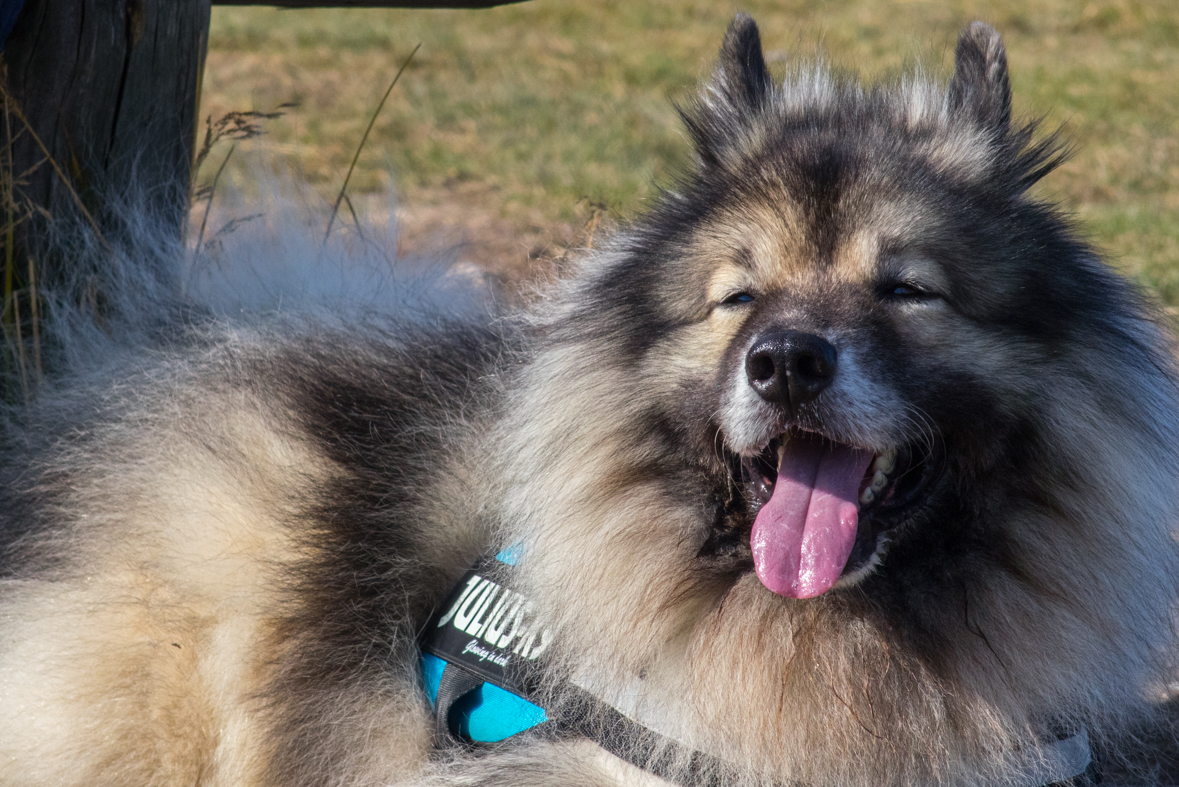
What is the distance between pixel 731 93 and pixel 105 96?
6.63 feet

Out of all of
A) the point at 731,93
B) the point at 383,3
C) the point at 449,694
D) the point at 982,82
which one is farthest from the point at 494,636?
the point at 383,3

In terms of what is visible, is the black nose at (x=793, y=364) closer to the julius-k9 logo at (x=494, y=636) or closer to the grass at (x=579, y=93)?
the julius-k9 logo at (x=494, y=636)

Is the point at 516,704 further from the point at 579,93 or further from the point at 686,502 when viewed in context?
the point at 579,93

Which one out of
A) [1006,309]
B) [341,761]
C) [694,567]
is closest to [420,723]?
[341,761]

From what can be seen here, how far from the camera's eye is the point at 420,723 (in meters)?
2.53

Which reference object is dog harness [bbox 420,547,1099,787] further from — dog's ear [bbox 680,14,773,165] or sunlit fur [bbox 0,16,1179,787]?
dog's ear [bbox 680,14,773,165]

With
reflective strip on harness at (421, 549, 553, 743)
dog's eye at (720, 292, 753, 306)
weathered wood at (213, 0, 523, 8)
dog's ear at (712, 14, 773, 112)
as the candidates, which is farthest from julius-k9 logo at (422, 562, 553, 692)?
weathered wood at (213, 0, 523, 8)

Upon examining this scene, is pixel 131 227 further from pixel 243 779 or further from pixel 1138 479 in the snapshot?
pixel 1138 479

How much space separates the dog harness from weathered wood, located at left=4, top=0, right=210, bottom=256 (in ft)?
6.04

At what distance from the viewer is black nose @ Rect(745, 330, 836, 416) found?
1.94m

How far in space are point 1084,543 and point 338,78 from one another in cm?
946

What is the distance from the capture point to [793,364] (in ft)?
6.35

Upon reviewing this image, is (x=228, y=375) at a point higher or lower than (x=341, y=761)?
higher

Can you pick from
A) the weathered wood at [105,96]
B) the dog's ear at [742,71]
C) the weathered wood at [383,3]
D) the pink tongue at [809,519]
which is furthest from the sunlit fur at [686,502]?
the weathered wood at [383,3]
